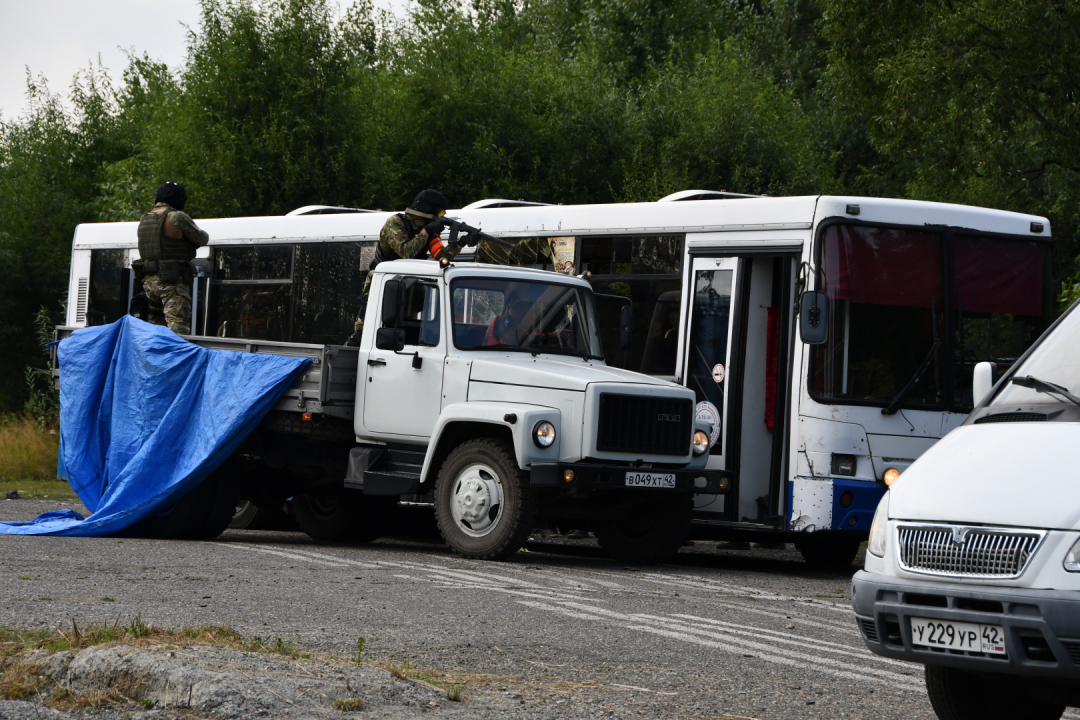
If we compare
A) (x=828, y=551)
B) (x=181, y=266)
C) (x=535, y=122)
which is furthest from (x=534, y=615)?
(x=535, y=122)

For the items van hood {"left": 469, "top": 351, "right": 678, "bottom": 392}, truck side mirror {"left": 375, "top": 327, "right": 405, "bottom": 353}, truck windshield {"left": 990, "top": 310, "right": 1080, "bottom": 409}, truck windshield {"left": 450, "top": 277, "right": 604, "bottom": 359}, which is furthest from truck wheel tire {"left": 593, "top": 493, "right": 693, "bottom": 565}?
truck windshield {"left": 990, "top": 310, "right": 1080, "bottom": 409}

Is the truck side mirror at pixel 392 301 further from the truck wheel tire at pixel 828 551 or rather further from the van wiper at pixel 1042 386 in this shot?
the van wiper at pixel 1042 386

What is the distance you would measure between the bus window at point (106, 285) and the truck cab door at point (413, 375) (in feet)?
20.3

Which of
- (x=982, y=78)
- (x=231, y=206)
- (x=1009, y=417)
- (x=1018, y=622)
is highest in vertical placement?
(x=982, y=78)

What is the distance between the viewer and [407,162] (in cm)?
2991

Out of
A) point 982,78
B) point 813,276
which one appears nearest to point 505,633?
point 813,276

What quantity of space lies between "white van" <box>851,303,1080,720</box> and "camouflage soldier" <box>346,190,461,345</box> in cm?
807

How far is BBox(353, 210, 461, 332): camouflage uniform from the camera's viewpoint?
13.4 metres

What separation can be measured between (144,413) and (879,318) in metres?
6.68

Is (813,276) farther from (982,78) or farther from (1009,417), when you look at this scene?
(982,78)

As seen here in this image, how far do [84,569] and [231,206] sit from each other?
55.2 feet

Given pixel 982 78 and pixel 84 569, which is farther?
pixel 982 78

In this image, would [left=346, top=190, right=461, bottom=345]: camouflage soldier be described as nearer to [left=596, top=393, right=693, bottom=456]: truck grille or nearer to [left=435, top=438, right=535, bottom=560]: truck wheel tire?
[left=435, top=438, right=535, bottom=560]: truck wheel tire

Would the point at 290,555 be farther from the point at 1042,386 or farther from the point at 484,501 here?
the point at 1042,386
